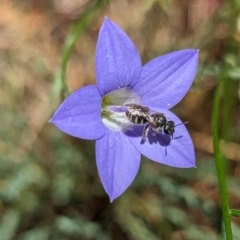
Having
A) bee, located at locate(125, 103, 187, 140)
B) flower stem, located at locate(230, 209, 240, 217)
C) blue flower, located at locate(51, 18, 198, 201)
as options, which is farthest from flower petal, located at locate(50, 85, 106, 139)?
flower stem, located at locate(230, 209, 240, 217)

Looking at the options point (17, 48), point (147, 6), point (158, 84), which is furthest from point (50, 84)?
point (158, 84)

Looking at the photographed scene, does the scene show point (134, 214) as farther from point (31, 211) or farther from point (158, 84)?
point (158, 84)

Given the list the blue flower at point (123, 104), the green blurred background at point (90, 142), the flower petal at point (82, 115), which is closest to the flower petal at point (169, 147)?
the blue flower at point (123, 104)

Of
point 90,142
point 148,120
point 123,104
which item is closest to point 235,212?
point 148,120

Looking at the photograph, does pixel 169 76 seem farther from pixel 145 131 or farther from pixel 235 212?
pixel 235 212

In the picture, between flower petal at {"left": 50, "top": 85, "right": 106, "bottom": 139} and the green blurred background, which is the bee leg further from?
the green blurred background
